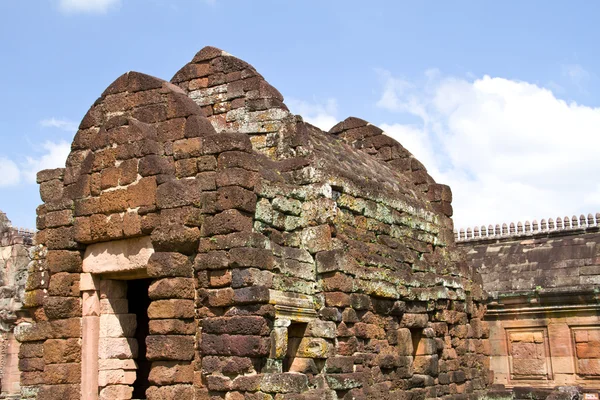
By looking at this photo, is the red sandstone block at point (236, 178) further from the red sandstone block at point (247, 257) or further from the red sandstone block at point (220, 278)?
the red sandstone block at point (220, 278)

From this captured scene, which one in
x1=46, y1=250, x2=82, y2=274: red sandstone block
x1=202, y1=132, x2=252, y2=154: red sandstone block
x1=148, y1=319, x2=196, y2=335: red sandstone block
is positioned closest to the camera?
x1=148, y1=319, x2=196, y2=335: red sandstone block

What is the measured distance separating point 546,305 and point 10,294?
13.0 m

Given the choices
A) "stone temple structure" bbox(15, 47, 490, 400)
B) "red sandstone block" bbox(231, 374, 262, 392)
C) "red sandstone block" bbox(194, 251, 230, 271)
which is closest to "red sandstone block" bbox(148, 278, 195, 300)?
"stone temple structure" bbox(15, 47, 490, 400)

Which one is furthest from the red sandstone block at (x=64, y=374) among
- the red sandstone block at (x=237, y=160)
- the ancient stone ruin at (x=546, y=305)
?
the ancient stone ruin at (x=546, y=305)

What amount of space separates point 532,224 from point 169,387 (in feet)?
39.8

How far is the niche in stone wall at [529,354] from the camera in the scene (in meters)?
18.2

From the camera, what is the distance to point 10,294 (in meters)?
20.5

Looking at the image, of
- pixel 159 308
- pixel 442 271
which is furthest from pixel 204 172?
pixel 442 271

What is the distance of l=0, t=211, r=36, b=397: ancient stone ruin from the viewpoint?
20.4 meters

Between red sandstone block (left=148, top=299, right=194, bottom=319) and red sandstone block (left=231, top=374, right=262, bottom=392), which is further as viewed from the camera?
red sandstone block (left=148, top=299, right=194, bottom=319)

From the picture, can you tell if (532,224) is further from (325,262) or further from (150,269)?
(150,269)

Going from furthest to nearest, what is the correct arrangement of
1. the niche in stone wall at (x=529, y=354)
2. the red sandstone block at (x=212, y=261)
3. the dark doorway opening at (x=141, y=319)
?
the niche in stone wall at (x=529, y=354) → the dark doorway opening at (x=141, y=319) → the red sandstone block at (x=212, y=261)

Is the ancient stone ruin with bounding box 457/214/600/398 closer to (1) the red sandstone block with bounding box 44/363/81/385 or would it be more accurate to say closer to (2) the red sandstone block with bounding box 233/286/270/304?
(2) the red sandstone block with bounding box 233/286/270/304

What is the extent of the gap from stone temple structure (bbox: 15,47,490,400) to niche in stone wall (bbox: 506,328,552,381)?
192 inches
